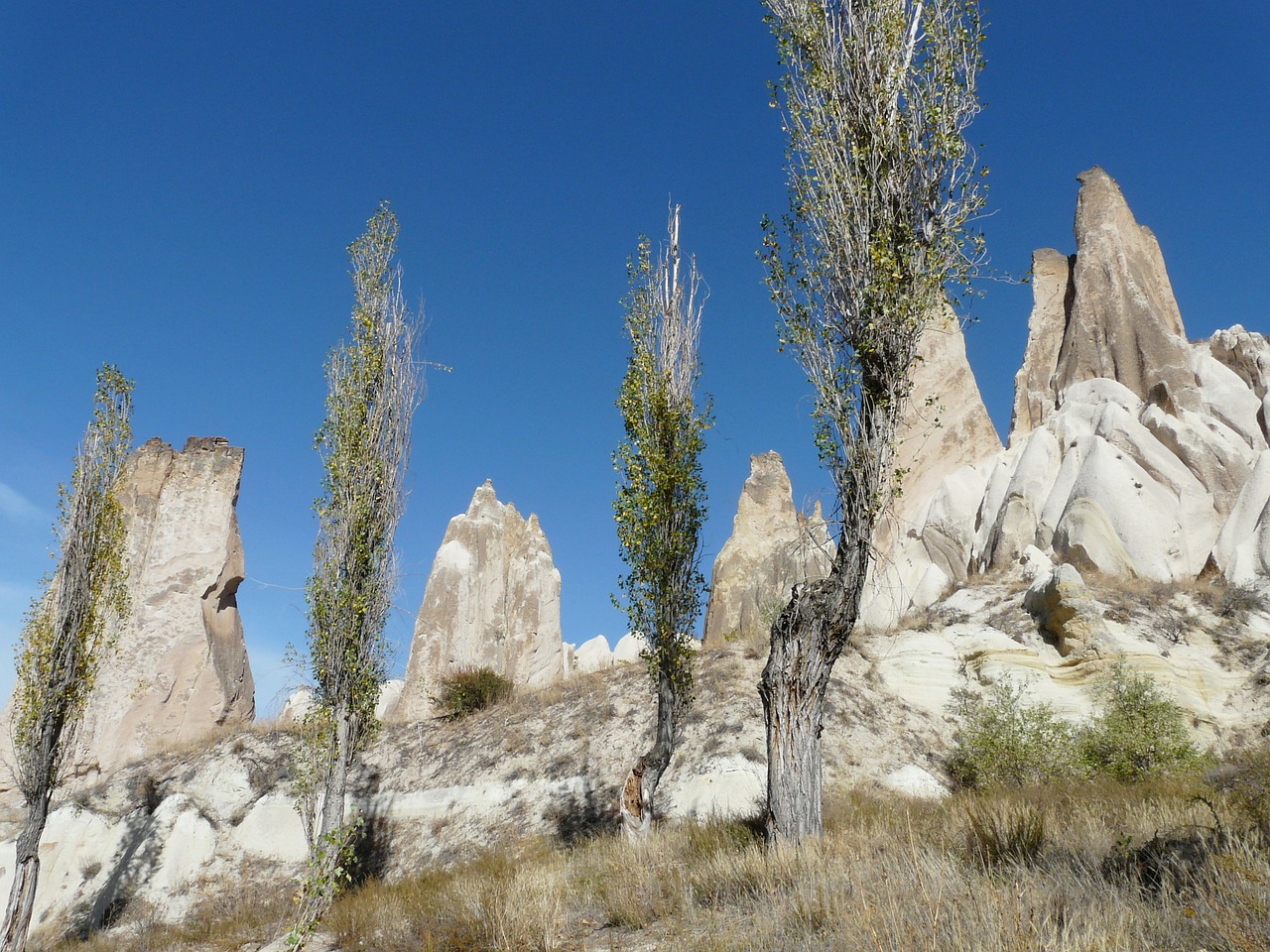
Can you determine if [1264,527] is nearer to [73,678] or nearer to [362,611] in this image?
[362,611]

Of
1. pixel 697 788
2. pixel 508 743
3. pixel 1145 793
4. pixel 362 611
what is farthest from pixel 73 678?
pixel 1145 793

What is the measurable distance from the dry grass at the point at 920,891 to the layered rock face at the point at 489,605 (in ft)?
64.4

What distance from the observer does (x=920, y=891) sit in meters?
4.66

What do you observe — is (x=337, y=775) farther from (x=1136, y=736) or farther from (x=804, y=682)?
(x=1136, y=736)

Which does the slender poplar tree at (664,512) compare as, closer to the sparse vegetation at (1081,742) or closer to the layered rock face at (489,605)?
the sparse vegetation at (1081,742)

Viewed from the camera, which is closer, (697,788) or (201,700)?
(697,788)

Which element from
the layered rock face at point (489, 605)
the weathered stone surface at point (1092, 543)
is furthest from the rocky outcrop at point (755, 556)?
the weathered stone surface at point (1092, 543)

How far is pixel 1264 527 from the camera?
20.5 metres

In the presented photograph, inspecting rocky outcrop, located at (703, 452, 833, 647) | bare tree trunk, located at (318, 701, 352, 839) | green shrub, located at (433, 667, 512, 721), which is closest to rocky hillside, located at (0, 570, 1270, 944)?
green shrub, located at (433, 667, 512, 721)

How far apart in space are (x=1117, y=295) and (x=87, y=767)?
40451 millimetres

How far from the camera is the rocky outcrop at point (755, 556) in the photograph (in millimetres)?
28438

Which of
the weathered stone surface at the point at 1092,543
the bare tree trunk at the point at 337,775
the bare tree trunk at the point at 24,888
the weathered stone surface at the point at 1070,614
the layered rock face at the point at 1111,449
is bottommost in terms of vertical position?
the bare tree trunk at the point at 24,888

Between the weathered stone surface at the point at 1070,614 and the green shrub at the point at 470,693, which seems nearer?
the weathered stone surface at the point at 1070,614

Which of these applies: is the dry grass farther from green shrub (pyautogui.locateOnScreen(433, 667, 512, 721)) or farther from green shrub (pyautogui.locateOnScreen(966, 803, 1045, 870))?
green shrub (pyautogui.locateOnScreen(433, 667, 512, 721))
